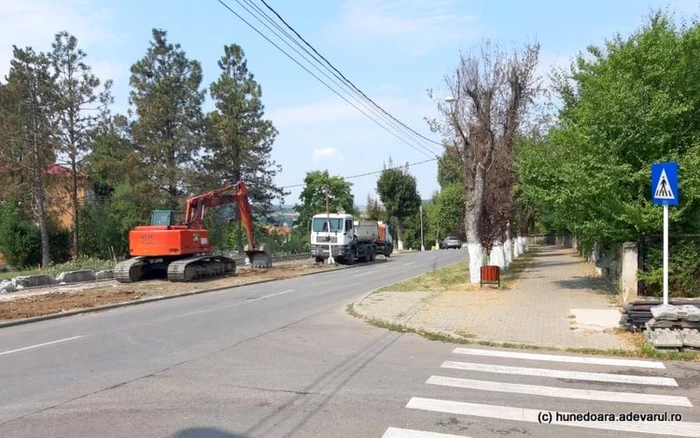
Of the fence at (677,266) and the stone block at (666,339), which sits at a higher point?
the fence at (677,266)

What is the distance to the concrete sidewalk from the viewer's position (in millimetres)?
10622

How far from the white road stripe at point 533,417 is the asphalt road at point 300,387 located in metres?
0.02

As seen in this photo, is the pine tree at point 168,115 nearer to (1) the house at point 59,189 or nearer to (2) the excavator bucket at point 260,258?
(1) the house at point 59,189

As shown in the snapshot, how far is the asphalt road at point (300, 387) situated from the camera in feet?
19.3

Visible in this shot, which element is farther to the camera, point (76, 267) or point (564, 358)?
point (76, 267)

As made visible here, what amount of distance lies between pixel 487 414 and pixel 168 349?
5.90 m

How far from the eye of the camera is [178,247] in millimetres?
24297

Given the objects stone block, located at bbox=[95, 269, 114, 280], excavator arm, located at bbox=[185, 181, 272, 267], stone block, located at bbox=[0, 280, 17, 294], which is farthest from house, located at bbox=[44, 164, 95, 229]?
stone block, located at bbox=[0, 280, 17, 294]

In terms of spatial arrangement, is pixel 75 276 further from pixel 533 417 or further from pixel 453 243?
pixel 453 243

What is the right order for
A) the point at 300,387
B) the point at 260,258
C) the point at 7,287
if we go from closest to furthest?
the point at 300,387 < the point at 7,287 < the point at 260,258

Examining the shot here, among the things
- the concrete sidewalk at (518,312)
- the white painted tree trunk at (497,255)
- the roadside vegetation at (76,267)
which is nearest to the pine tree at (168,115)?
the roadside vegetation at (76,267)

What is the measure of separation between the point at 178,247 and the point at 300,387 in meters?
18.0

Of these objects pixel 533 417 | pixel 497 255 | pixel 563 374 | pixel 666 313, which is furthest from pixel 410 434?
pixel 497 255

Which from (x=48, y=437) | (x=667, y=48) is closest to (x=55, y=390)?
(x=48, y=437)
